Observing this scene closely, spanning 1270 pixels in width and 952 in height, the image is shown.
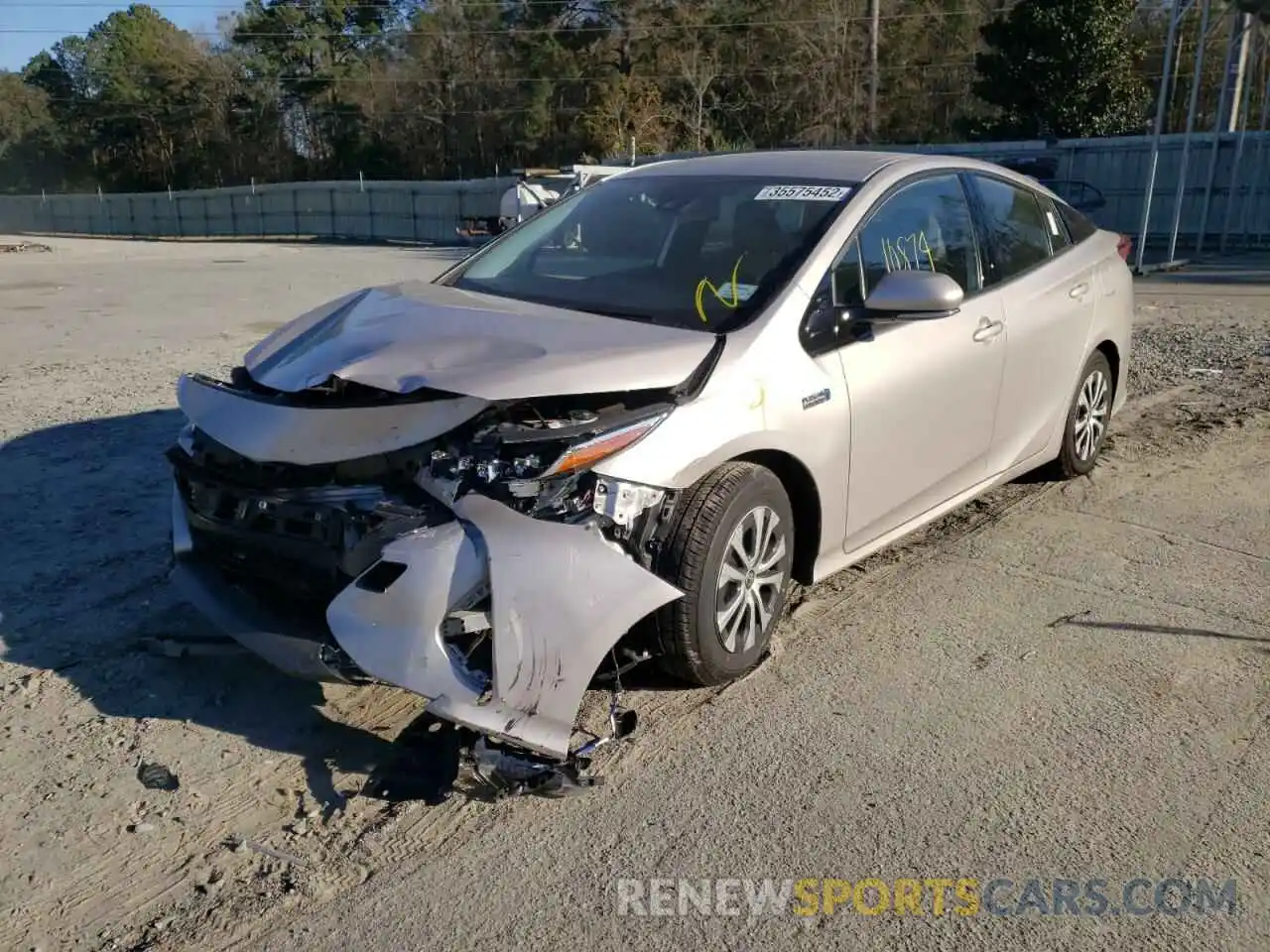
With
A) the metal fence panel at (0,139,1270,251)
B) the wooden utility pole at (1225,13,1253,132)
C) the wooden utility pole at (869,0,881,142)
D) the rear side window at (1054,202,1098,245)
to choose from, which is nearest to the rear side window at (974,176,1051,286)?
the rear side window at (1054,202,1098,245)

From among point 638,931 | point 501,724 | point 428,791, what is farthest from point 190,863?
point 638,931

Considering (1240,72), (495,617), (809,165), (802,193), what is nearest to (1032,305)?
(809,165)

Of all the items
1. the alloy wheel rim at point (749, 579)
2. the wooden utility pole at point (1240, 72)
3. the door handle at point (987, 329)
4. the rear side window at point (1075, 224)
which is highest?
the wooden utility pole at point (1240, 72)

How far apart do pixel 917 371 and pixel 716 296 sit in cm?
87

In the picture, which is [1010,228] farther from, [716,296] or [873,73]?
[873,73]

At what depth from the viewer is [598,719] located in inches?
137

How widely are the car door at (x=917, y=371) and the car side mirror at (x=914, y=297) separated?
11cm

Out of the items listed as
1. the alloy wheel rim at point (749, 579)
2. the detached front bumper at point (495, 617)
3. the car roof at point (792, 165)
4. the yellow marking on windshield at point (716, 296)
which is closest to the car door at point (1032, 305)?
the car roof at point (792, 165)

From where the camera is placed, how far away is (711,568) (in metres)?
3.36

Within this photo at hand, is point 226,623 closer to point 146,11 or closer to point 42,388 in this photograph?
point 42,388

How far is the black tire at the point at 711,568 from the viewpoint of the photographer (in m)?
3.31

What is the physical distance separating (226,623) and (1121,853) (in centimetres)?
262

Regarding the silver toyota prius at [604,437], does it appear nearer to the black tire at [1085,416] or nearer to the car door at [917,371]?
the car door at [917,371]

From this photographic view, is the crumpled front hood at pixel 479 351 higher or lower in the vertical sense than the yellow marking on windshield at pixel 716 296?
lower
